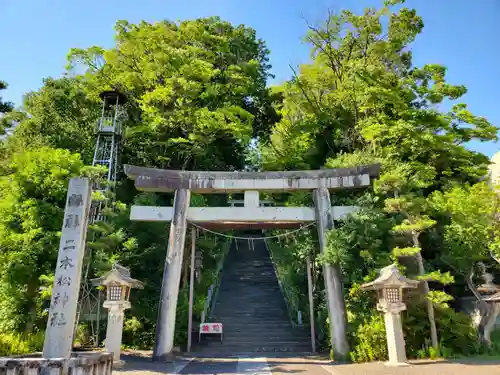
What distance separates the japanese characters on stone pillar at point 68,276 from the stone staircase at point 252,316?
25.2 ft

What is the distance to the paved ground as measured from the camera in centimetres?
859

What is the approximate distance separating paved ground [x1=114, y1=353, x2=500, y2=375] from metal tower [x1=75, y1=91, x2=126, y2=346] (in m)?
3.30

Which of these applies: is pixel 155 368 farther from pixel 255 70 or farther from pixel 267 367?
pixel 255 70

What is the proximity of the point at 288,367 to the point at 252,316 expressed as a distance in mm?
6415

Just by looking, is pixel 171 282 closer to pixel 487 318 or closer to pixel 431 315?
pixel 431 315

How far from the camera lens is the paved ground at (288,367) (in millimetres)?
8594

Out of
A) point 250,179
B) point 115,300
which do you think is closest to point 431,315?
point 250,179

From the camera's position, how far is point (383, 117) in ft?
51.3

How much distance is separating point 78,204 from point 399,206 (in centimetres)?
868

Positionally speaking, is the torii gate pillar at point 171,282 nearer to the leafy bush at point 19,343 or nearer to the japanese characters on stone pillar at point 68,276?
the leafy bush at point 19,343

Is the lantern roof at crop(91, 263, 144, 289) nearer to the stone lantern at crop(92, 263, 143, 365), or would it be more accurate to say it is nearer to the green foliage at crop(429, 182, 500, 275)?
the stone lantern at crop(92, 263, 143, 365)

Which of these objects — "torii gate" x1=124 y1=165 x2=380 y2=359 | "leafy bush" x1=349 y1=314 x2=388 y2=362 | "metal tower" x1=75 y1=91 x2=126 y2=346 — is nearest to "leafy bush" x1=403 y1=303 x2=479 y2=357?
"leafy bush" x1=349 y1=314 x2=388 y2=362

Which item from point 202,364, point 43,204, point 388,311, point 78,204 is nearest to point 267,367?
point 202,364

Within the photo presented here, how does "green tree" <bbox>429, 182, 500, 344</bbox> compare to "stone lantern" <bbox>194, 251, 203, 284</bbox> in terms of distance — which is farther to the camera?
"stone lantern" <bbox>194, 251, 203, 284</bbox>
